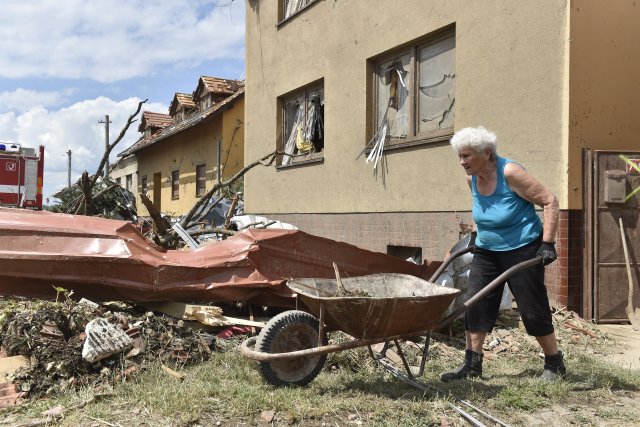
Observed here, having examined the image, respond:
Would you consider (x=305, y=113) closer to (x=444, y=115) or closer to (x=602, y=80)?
(x=444, y=115)

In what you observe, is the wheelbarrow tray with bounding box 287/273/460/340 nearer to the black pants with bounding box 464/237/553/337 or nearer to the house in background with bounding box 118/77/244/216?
the black pants with bounding box 464/237/553/337

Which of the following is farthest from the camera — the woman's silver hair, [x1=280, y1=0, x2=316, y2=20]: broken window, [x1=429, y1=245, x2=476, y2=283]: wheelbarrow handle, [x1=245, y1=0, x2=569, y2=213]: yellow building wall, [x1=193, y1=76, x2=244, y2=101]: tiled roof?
[x1=193, y1=76, x2=244, y2=101]: tiled roof

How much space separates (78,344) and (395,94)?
6.11 m

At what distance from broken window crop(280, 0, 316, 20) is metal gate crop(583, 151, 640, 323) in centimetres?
682

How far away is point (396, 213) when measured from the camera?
8.48m

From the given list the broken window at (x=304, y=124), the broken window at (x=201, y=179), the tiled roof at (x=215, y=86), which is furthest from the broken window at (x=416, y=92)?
the tiled roof at (x=215, y=86)

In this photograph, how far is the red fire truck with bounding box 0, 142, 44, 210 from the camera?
41.5 ft

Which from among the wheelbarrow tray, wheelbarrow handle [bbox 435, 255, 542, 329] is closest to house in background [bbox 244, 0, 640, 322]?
wheelbarrow handle [bbox 435, 255, 542, 329]

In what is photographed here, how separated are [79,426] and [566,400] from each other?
10.1 ft

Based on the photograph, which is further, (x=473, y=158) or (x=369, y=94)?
(x=369, y=94)

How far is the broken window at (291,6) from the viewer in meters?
11.4

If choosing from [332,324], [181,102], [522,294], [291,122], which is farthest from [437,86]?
[181,102]

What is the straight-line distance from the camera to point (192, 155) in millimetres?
21156

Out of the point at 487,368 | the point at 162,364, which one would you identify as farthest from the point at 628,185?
the point at 162,364
